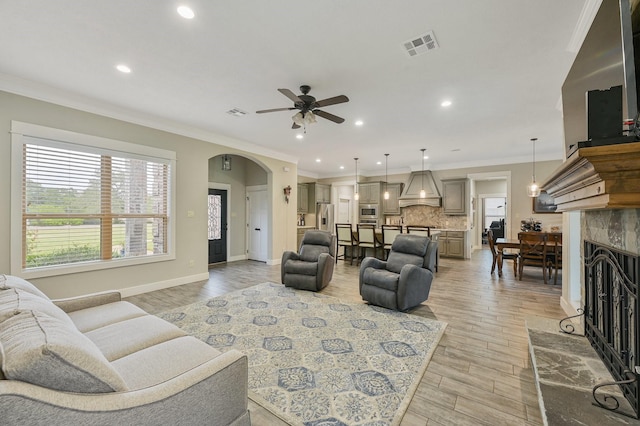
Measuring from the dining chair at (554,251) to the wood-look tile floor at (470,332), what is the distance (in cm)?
33

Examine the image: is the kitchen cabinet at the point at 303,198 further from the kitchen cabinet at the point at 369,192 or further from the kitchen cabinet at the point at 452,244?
the kitchen cabinet at the point at 452,244

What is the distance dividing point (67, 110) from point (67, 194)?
1104mm

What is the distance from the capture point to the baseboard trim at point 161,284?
4.18m

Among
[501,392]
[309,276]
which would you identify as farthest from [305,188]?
[501,392]

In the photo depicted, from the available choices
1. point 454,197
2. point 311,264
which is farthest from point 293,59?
point 454,197

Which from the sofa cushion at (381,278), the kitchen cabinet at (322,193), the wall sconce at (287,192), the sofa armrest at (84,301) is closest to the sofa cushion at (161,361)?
the sofa armrest at (84,301)

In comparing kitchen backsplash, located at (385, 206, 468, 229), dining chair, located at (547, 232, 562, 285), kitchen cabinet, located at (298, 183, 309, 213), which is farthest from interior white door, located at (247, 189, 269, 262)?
dining chair, located at (547, 232, 562, 285)

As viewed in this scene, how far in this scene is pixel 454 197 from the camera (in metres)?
7.84

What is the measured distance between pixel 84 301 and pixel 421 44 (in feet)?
11.9

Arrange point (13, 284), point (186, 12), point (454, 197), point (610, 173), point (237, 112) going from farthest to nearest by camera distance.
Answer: point (454, 197), point (237, 112), point (186, 12), point (13, 284), point (610, 173)

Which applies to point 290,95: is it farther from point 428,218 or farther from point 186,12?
point 428,218

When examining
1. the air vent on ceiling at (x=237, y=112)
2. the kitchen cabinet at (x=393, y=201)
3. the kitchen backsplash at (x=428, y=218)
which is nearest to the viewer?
the air vent on ceiling at (x=237, y=112)

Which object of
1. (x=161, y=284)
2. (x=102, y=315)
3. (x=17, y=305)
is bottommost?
(x=161, y=284)

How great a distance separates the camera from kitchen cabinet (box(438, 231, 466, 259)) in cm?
745
